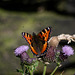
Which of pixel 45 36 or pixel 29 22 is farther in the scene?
pixel 29 22

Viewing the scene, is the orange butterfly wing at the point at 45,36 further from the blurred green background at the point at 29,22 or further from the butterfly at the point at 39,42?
the blurred green background at the point at 29,22

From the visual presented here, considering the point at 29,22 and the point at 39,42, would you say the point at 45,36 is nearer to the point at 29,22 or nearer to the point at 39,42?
the point at 39,42

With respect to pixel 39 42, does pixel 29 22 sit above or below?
above

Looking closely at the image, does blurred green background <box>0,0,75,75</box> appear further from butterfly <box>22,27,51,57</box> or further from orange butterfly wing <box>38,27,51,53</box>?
orange butterfly wing <box>38,27,51,53</box>

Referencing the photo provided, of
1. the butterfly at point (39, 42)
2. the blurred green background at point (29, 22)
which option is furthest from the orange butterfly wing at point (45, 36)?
the blurred green background at point (29, 22)

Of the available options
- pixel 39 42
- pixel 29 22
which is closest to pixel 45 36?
pixel 39 42

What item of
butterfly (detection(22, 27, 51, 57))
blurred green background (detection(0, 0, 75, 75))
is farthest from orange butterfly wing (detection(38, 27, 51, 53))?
blurred green background (detection(0, 0, 75, 75))

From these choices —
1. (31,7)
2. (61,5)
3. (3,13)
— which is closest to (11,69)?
(3,13)
